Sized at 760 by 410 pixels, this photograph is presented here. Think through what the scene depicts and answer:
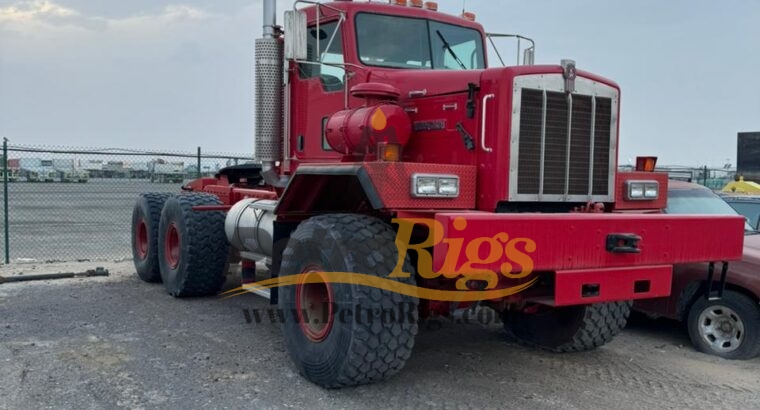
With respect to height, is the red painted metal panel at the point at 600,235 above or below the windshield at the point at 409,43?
below

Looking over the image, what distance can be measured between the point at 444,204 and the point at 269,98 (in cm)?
286

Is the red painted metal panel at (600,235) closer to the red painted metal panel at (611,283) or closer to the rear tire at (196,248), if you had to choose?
the red painted metal panel at (611,283)

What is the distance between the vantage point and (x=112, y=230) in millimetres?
16031

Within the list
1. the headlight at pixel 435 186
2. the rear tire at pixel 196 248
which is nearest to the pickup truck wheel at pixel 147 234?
the rear tire at pixel 196 248

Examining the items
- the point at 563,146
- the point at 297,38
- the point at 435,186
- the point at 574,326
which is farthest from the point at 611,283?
the point at 297,38

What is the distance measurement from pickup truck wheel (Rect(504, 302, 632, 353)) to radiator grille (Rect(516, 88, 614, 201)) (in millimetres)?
1184

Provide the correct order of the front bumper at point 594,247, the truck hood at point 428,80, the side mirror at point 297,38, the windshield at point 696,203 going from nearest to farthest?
the front bumper at point 594,247
the truck hood at point 428,80
the side mirror at point 297,38
the windshield at point 696,203

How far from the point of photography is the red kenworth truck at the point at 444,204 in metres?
4.35

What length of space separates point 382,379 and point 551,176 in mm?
1901

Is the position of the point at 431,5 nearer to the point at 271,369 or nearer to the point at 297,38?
the point at 297,38

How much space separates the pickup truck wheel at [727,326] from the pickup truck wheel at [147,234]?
6392mm

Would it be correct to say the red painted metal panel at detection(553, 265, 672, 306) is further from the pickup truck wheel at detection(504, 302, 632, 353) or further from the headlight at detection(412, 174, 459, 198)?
the pickup truck wheel at detection(504, 302, 632, 353)

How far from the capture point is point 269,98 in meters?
6.69

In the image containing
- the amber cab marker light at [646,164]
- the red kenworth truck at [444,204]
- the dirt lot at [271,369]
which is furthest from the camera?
the amber cab marker light at [646,164]
